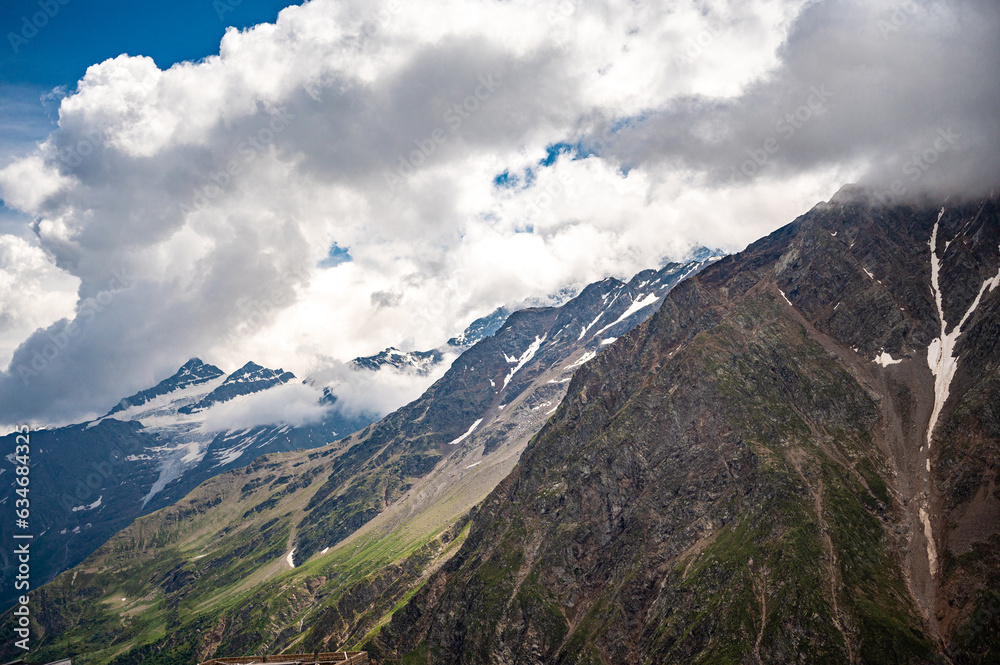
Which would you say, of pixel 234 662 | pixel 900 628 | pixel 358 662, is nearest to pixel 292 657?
pixel 234 662

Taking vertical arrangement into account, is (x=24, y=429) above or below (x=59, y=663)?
above

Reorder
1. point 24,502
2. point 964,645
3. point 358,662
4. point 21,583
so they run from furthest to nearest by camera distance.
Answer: point 964,645, point 21,583, point 24,502, point 358,662

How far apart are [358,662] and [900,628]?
188623 mm

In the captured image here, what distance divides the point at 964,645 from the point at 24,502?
250 meters

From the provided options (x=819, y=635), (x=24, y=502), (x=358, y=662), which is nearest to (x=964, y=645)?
(x=819, y=635)

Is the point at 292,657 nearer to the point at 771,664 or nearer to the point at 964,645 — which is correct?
the point at 771,664

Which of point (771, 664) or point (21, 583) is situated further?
point (771, 664)

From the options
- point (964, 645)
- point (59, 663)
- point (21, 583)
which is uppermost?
point (21, 583)

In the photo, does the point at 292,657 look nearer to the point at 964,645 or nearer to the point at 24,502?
the point at 24,502

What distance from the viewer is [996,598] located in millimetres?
195750

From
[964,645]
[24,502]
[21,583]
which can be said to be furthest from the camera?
[964,645]

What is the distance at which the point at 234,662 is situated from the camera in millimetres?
113438

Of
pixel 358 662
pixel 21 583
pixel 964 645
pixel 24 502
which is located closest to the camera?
pixel 358 662

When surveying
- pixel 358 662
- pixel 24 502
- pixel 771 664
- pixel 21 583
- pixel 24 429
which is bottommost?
pixel 771 664
